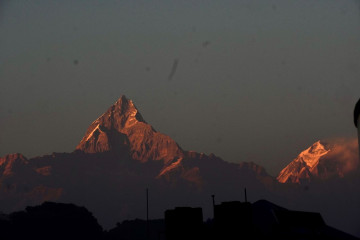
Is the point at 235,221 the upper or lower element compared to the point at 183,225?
upper

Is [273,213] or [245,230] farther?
[273,213]

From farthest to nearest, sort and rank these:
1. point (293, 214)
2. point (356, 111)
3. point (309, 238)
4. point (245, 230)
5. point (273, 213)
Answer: point (273, 213) → point (293, 214) → point (309, 238) → point (245, 230) → point (356, 111)

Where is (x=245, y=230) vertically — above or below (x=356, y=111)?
below

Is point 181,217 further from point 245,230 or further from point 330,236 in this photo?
point 330,236

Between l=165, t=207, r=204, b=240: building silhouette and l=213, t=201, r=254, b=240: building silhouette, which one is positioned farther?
l=165, t=207, r=204, b=240: building silhouette

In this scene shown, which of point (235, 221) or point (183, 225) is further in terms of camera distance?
point (183, 225)

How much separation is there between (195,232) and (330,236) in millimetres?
25805

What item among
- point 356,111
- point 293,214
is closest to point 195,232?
point 356,111

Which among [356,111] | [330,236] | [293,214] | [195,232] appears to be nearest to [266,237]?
[293,214]

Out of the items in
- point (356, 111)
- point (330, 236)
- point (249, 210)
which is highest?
point (356, 111)

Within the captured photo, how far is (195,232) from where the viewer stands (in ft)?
137

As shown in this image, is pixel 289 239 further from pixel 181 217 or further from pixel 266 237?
pixel 181 217

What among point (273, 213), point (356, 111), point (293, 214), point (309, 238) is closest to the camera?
point (356, 111)

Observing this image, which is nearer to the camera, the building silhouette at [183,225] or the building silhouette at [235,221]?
the building silhouette at [235,221]
